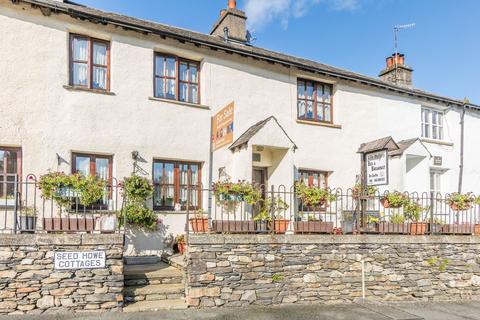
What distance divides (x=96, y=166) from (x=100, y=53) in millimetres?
3086

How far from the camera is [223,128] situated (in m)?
9.57

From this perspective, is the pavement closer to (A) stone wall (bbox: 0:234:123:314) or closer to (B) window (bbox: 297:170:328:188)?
(A) stone wall (bbox: 0:234:123:314)

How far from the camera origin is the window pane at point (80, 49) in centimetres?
1075

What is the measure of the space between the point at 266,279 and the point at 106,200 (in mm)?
4689

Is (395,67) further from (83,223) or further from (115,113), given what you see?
(83,223)

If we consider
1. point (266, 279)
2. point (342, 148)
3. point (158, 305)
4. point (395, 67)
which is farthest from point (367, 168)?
point (395, 67)

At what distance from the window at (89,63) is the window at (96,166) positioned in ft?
6.14

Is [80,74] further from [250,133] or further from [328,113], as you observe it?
[328,113]

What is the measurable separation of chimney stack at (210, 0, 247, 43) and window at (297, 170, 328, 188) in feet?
17.3

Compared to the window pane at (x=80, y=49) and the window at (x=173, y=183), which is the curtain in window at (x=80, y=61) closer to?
the window pane at (x=80, y=49)

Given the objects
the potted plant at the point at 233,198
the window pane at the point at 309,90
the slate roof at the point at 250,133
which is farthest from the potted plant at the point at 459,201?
the potted plant at the point at 233,198

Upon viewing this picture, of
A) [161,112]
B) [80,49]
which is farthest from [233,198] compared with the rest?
[80,49]

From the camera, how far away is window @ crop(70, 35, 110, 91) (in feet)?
35.2

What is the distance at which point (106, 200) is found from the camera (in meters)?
10.5
